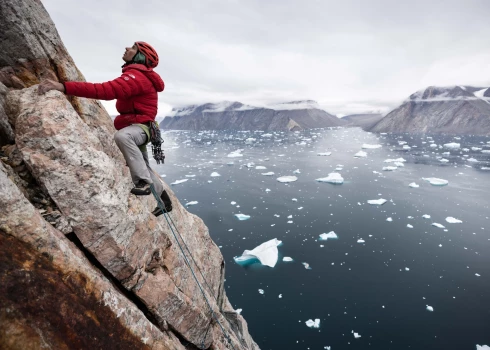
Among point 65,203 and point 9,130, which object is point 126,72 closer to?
point 9,130

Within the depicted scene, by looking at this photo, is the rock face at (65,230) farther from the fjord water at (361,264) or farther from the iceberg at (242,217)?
the iceberg at (242,217)

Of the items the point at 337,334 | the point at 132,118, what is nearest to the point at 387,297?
the point at 337,334

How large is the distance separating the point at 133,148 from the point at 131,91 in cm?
85

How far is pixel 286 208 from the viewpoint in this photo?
25812mm

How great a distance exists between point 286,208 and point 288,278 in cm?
1109

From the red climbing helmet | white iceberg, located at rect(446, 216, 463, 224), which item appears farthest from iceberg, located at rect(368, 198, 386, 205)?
the red climbing helmet

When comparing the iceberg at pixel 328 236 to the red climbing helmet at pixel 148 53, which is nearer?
the red climbing helmet at pixel 148 53

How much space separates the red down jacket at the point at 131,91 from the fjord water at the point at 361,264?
12.5 meters

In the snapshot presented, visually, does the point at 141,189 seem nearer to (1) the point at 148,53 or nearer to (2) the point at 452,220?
(1) the point at 148,53

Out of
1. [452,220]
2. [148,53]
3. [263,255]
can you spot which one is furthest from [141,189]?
[452,220]

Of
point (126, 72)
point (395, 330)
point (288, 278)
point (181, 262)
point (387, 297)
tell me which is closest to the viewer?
point (126, 72)

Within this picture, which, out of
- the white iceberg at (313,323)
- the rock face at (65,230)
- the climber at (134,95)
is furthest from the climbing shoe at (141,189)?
the white iceberg at (313,323)

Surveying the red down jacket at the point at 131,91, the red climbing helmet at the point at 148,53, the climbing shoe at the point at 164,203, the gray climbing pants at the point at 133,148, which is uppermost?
the red climbing helmet at the point at 148,53

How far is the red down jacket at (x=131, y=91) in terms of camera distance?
2.96 metres
